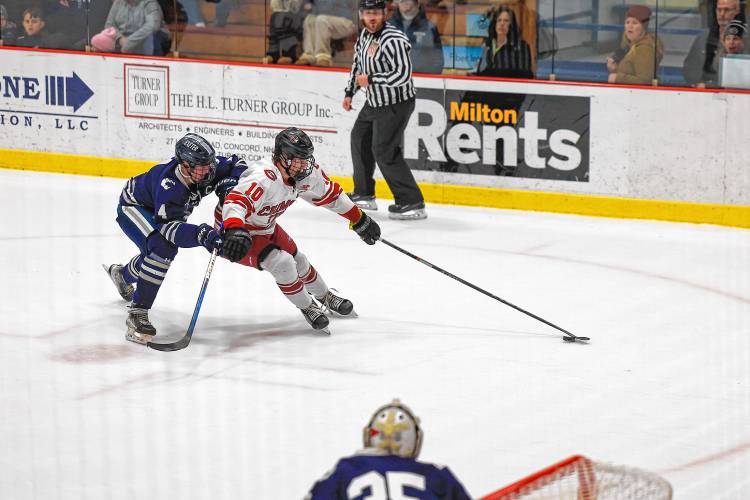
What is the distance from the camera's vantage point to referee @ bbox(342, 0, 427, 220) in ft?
28.5

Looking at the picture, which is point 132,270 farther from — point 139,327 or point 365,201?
point 365,201

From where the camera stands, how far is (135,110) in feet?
33.8

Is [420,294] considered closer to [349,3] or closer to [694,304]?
[694,304]

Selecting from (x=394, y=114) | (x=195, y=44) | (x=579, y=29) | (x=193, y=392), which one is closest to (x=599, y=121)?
(x=579, y=29)

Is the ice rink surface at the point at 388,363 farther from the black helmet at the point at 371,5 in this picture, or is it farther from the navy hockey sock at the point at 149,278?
the black helmet at the point at 371,5

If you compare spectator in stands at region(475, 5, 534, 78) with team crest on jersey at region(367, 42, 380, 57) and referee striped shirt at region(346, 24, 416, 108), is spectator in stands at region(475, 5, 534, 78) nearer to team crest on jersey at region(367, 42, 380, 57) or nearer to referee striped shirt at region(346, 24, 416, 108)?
referee striped shirt at region(346, 24, 416, 108)

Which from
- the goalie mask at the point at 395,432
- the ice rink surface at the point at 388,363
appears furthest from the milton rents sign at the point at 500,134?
the goalie mask at the point at 395,432

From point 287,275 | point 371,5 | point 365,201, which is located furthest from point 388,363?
point 371,5

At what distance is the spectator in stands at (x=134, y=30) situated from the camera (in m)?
10.3

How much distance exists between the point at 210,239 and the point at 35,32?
18.4 ft

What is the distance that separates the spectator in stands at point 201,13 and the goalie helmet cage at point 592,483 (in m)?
7.62

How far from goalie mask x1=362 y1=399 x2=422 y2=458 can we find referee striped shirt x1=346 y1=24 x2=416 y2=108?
19.9 feet

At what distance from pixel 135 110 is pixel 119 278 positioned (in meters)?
3.86

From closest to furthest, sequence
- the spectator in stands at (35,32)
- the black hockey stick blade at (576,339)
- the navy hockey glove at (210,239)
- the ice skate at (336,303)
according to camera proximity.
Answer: the navy hockey glove at (210,239), the black hockey stick blade at (576,339), the ice skate at (336,303), the spectator in stands at (35,32)
